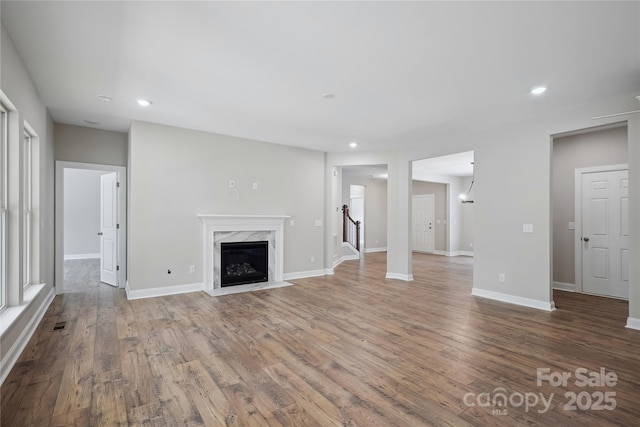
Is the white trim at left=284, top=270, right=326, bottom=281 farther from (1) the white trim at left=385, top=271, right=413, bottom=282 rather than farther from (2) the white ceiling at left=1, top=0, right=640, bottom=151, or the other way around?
(2) the white ceiling at left=1, top=0, right=640, bottom=151

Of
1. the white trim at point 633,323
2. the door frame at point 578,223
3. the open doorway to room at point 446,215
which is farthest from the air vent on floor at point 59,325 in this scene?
the open doorway to room at point 446,215

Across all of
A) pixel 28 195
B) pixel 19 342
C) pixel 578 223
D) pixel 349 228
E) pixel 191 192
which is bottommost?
pixel 19 342

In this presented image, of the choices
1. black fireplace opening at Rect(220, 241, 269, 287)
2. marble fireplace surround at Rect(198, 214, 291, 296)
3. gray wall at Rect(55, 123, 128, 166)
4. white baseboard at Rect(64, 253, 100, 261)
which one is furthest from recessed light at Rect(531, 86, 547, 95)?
white baseboard at Rect(64, 253, 100, 261)

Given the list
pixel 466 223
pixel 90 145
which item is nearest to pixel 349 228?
pixel 466 223

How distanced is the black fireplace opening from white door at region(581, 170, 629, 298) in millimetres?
5523

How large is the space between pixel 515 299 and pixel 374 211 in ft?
22.6

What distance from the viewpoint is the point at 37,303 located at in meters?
3.65

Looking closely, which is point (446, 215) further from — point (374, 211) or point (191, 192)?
point (191, 192)

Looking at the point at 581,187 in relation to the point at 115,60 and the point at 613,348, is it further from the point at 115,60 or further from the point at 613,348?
the point at 115,60

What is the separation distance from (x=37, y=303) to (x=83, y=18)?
322 centimetres

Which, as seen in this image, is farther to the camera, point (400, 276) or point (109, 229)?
point (400, 276)

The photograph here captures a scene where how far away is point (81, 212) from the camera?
31.0 feet

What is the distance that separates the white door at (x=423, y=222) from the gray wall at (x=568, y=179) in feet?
17.6

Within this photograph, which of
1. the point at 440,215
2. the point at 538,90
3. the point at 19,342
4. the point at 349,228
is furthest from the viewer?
the point at 440,215
